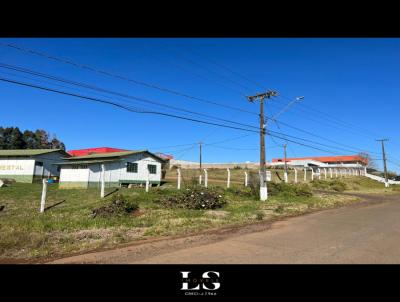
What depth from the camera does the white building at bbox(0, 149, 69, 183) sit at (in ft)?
119

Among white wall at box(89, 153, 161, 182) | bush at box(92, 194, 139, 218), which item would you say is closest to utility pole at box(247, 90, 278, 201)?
bush at box(92, 194, 139, 218)

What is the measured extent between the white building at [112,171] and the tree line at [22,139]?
56.9 meters

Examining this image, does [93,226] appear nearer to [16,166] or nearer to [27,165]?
[27,165]

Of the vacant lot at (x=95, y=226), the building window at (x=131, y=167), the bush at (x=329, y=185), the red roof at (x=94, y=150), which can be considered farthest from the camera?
the red roof at (x=94, y=150)

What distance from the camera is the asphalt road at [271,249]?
6152mm

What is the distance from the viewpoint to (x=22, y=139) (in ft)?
257

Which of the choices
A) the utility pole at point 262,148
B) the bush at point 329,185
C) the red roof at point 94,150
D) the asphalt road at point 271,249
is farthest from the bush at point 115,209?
the red roof at point 94,150

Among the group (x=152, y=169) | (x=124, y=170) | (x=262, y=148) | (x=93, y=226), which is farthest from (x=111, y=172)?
(x=93, y=226)

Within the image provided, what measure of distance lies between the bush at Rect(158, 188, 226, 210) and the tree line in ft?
247

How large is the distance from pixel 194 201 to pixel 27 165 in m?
29.8

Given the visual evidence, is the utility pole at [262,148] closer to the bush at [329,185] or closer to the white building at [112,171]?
the white building at [112,171]
